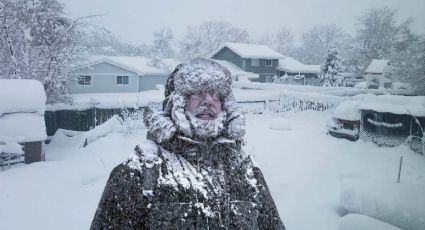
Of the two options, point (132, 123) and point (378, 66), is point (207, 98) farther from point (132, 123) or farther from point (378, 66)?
point (378, 66)

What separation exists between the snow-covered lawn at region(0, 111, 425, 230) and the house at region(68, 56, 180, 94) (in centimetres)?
1451

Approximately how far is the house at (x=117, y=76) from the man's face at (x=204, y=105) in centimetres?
2261

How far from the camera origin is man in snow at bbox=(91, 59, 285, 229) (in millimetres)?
1680

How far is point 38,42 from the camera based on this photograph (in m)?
13.4

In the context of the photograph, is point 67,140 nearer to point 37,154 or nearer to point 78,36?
point 37,154

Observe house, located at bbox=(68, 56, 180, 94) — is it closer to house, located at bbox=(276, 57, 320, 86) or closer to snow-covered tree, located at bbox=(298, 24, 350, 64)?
house, located at bbox=(276, 57, 320, 86)

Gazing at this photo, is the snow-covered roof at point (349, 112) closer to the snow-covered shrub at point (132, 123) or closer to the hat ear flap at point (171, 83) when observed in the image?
the snow-covered shrub at point (132, 123)

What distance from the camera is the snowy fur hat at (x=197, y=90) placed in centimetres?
185

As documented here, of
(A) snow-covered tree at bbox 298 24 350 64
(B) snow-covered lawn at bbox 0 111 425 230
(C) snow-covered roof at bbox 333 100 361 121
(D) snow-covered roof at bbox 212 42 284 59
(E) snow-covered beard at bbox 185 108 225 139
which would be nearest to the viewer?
(E) snow-covered beard at bbox 185 108 225 139

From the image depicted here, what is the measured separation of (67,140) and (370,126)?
1054cm

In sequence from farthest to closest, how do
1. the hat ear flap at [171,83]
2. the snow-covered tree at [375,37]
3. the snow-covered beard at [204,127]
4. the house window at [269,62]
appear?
the house window at [269,62]
the snow-covered tree at [375,37]
the hat ear flap at [171,83]
the snow-covered beard at [204,127]

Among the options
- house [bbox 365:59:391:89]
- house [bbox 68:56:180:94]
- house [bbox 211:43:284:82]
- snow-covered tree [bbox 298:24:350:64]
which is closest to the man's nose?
house [bbox 68:56:180:94]

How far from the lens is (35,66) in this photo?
43.4 ft

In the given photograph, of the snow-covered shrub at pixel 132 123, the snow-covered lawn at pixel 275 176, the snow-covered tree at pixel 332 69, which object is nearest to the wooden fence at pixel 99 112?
the snow-covered shrub at pixel 132 123
